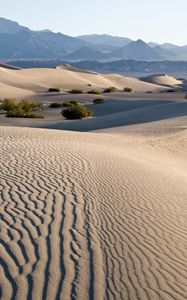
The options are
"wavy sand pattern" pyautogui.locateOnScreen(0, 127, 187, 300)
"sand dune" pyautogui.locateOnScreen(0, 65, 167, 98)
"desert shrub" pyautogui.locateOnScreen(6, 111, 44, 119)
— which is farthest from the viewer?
"sand dune" pyautogui.locateOnScreen(0, 65, 167, 98)

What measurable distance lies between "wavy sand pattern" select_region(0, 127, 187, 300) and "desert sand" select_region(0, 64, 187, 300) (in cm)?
1

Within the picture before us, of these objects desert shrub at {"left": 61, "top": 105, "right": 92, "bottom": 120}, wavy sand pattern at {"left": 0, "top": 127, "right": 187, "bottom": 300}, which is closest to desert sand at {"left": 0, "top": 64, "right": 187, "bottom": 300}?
wavy sand pattern at {"left": 0, "top": 127, "right": 187, "bottom": 300}

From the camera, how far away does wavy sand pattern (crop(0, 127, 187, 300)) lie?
535cm

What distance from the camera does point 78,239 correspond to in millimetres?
6609

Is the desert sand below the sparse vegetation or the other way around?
below

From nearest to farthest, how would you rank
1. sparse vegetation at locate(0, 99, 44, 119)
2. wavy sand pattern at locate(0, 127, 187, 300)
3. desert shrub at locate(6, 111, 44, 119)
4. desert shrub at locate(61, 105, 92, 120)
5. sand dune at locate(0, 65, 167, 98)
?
wavy sand pattern at locate(0, 127, 187, 300) → desert shrub at locate(61, 105, 92, 120) → desert shrub at locate(6, 111, 44, 119) → sparse vegetation at locate(0, 99, 44, 119) → sand dune at locate(0, 65, 167, 98)

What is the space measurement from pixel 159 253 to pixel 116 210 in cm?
191

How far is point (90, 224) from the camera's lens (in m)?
7.31

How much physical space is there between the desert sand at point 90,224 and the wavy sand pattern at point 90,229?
11 mm

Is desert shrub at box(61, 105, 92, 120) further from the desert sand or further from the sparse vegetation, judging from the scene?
the desert sand

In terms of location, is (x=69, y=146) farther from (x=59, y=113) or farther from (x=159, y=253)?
(x=59, y=113)

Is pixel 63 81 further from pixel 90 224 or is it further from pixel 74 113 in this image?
pixel 90 224

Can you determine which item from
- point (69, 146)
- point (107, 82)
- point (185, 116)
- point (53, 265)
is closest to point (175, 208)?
point (53, 265)

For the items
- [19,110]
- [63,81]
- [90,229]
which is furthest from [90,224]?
[63,81]
